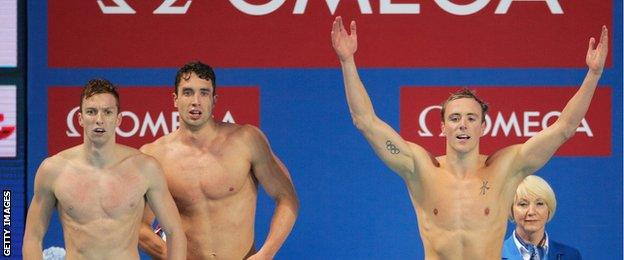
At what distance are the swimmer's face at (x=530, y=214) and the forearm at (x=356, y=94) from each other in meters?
1.31

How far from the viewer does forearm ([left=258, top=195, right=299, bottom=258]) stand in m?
6.08

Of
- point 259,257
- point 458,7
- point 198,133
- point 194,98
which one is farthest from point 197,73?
point 458,7

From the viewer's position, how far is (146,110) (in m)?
7.47

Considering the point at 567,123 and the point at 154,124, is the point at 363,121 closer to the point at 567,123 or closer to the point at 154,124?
the point at 567,123

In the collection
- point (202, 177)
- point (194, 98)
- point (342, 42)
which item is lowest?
point (202, 177)

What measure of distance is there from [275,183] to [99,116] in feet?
3.35

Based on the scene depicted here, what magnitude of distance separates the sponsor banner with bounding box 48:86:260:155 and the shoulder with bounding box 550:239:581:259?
1902mm

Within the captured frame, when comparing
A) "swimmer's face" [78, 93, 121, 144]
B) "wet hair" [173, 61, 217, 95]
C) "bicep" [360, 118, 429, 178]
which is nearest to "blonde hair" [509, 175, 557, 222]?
"bicep" [360, 118, 429, 178]

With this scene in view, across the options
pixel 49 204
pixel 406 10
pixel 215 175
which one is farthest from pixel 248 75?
pixel 49 204

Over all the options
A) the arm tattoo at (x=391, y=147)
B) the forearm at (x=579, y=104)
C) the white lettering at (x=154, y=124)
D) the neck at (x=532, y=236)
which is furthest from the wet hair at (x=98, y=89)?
the neck at (x=532, y=236)

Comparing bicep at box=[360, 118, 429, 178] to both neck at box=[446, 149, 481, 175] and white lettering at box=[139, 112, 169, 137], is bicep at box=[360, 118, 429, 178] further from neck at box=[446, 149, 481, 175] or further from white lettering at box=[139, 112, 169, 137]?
white lettering at box=[139, 112, 169, 137]

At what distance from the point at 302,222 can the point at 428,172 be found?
1.79 metres

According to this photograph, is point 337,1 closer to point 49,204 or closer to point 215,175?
point 215,175

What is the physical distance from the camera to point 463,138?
5.80 m
